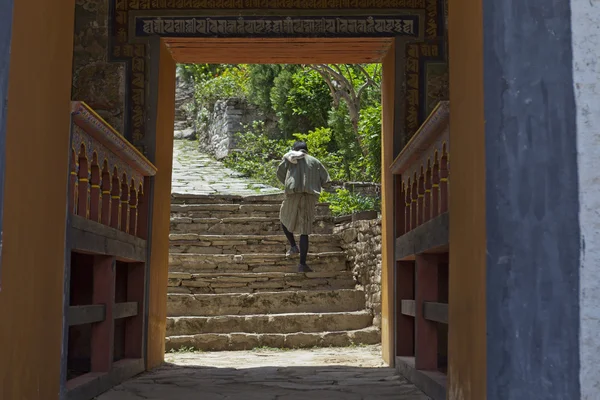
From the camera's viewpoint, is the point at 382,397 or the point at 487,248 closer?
the point at 487,248

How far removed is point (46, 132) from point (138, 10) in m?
4.14

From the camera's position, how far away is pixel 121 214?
656cm

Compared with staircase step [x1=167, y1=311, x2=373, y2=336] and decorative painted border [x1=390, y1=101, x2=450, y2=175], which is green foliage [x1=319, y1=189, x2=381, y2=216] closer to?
staircase step [x1=167, y1=311, x2=373, y2=336]

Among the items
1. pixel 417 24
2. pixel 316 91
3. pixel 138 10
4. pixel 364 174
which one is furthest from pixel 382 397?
pixel 316 91

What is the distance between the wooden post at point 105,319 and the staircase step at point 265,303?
170 inches

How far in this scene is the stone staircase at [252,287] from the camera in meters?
9.73

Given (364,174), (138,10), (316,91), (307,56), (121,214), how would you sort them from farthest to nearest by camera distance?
1. (316,91)
2. (364,174)
3. (307,56)
4. (138,10)
5. (121,214)

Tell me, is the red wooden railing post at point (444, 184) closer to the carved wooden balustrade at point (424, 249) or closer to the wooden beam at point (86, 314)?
the carved wooden balustrade at point (424, 249)

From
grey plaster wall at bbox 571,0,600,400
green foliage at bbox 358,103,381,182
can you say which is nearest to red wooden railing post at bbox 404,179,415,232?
grey plaster wall at bbox 571,0,600,400

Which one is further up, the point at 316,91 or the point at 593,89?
the point at 316,91

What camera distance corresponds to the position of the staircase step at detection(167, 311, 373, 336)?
9844 millimetres

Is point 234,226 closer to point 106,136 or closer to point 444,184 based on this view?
point 106,136

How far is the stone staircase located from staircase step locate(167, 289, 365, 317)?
0.04 feet

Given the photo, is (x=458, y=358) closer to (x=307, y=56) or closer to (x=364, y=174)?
(x=307, y=56)
